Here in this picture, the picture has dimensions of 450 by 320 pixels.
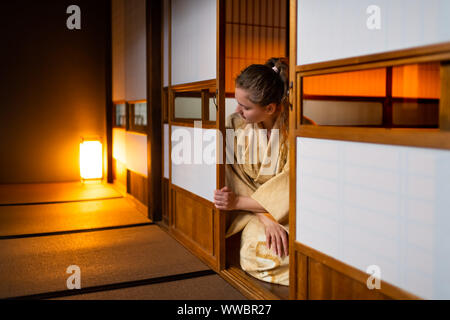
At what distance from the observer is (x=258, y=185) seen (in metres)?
2.71

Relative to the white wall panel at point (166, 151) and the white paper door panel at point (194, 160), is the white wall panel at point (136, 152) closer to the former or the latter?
the white wall panel at point (166, 151)

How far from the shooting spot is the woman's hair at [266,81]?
238 centimetres

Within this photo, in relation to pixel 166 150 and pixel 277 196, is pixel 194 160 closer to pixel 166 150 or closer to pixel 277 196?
pixel 166 150

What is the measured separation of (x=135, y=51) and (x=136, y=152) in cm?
113

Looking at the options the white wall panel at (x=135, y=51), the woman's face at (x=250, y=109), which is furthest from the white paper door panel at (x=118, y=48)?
the woman's face at (x=250, y=109)

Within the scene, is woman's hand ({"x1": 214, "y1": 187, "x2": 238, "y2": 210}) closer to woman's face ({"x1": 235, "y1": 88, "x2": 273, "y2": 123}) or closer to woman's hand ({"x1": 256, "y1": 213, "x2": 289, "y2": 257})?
woman's hand ({"x1": 256, "y1": 213, "x2": 289, "y2": 257})

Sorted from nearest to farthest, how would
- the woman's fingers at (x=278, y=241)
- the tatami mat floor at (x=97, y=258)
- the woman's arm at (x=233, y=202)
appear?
the tatami mat floor at (x=97, y=258)
the woman's fingers at (x=278, y=241)
the woman's arm at (x=233, y=202)

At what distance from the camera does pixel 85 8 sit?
6.35m

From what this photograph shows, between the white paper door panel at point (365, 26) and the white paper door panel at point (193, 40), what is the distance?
1010 mm

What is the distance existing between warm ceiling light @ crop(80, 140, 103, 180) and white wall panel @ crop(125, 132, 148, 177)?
3.51 ft

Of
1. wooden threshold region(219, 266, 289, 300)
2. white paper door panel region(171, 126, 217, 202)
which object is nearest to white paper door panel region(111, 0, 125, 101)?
white paper door panel region(171, 126, 217, 202)

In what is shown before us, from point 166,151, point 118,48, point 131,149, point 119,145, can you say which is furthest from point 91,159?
point 166,151


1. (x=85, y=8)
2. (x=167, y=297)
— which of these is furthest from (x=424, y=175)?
(x=85, y=8)

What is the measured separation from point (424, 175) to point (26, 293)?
6.64 ft
